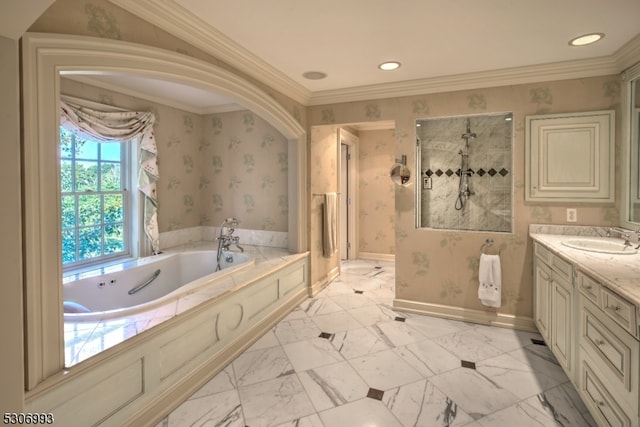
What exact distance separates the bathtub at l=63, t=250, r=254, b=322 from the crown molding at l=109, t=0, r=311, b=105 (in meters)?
1.67

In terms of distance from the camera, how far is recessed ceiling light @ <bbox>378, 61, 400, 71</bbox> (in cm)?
268

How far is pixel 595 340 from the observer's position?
5.32 ft

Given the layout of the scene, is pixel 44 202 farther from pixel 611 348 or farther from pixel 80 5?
pixel 611 348

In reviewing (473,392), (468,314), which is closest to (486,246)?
(468,314)

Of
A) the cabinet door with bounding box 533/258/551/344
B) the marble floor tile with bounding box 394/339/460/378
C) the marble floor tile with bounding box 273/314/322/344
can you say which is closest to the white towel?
the cabinet door with bounding box 533/258/551/344

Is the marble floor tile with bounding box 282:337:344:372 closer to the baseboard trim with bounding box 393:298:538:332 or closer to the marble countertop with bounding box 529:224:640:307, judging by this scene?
the baseboard trim with bounding box 393:298:538:332

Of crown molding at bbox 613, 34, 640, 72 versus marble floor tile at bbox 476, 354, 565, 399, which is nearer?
marble floor tile at bbox 476, 354, 565, 399

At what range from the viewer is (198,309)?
211cm

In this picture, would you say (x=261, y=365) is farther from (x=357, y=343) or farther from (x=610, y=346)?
(x=610, y=346)

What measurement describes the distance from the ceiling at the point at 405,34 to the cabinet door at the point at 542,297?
65.4 inches

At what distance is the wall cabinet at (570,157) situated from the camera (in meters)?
2.62

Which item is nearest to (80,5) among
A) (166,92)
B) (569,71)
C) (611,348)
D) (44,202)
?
(44,202)

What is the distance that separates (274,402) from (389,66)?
2684mm

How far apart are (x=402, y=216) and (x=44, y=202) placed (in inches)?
112
